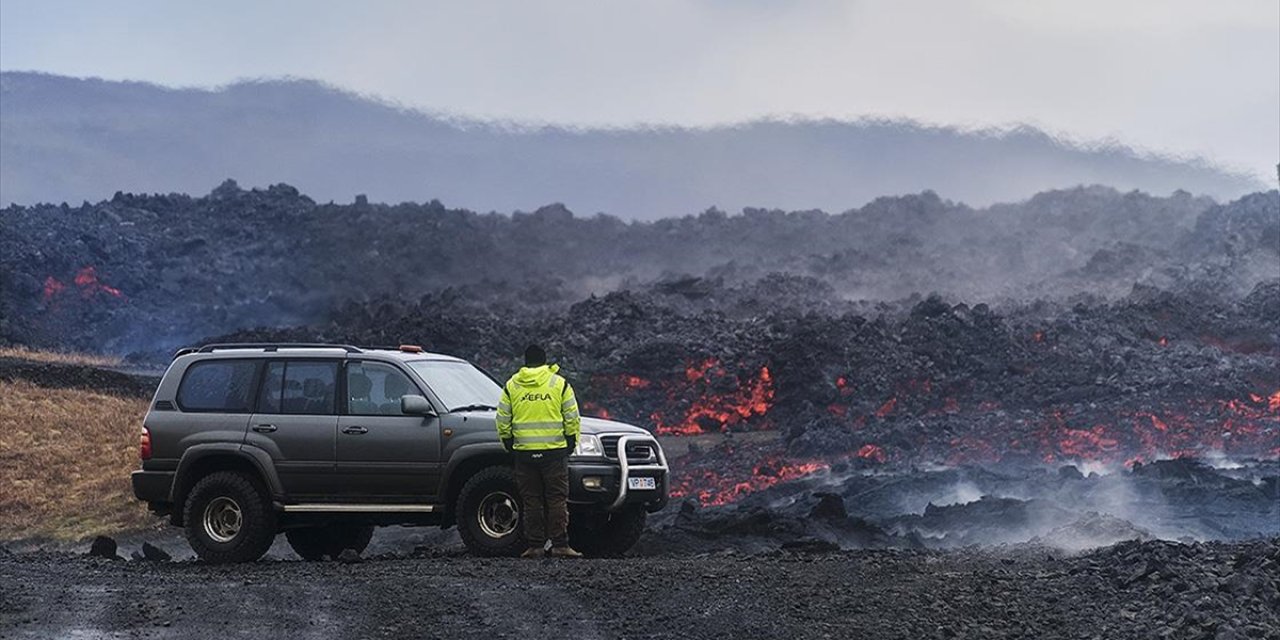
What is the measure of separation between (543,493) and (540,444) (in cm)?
52

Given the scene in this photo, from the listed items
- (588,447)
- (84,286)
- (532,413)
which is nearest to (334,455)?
(532,413)

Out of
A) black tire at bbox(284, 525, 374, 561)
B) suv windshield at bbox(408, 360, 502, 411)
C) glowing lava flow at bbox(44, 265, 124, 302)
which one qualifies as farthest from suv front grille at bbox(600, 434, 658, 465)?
glowing lava flow at bbox(44, 265, 124, 302)

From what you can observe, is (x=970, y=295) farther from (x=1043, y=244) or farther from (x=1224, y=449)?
(x=1224, y=449)

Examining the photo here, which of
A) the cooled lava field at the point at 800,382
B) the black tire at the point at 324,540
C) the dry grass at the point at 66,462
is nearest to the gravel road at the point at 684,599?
the cooled lava field at the point at 800,382

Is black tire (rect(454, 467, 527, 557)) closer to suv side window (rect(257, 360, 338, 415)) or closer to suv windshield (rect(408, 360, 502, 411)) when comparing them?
suv windshield (rect(408, 360, 502, 411))

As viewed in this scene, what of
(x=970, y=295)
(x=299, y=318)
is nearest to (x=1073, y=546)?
(x=299, y=318)

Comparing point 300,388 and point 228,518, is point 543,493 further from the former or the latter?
point 228,518

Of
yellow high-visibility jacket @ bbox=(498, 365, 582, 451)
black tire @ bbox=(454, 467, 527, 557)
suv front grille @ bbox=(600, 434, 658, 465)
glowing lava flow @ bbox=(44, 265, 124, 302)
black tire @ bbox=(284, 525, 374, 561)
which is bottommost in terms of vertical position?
black tire @ bbox=(284, 525, 374, 561)

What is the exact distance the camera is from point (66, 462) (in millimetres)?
27469

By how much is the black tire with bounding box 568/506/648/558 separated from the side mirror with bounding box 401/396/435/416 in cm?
203

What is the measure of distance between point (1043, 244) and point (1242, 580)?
6977cm

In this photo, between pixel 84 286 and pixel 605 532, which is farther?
pixel 84 286

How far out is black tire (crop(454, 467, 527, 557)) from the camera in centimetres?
1517

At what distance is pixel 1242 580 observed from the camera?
38.3ft
